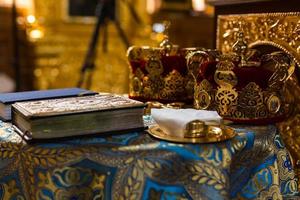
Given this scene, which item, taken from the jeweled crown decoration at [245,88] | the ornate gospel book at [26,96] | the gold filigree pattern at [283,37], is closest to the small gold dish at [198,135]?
the jeweled crown decoration at [245,88]

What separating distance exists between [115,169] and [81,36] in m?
3.03

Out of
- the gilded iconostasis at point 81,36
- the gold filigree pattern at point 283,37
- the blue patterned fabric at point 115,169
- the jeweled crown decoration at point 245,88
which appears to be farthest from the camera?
the gilded iconostasis at point 81,36

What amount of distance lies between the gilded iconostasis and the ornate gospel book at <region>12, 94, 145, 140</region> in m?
2.33

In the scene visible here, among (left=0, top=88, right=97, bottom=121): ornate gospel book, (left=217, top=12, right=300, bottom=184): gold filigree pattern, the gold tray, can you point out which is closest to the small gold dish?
the gold tray

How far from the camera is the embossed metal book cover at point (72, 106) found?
64 centimetres

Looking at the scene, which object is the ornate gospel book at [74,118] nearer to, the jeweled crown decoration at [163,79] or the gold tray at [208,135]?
the gold tray at [208,135]

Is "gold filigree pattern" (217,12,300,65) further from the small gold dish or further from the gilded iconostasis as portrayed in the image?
the gilded iconostasis

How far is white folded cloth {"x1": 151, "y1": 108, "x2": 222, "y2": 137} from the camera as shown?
0.64 meters

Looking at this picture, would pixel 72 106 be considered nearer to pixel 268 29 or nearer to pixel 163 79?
pixel 163 79

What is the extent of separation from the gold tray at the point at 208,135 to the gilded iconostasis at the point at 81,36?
236cm

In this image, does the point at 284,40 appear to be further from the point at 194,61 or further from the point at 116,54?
the point at 116,54

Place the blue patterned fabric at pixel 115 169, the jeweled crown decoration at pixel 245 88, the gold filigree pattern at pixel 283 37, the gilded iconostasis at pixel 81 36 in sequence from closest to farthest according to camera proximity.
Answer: the blue patterned fabric at pixel 115 169
the jeweled crown decoration at pixel 245 88
the gold filigree pattern at pixel 283 37
the gilded iconostasis at pixel 81 36

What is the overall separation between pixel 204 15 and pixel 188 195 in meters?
3.53

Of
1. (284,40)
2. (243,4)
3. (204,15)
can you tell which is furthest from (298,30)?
(204,15)
